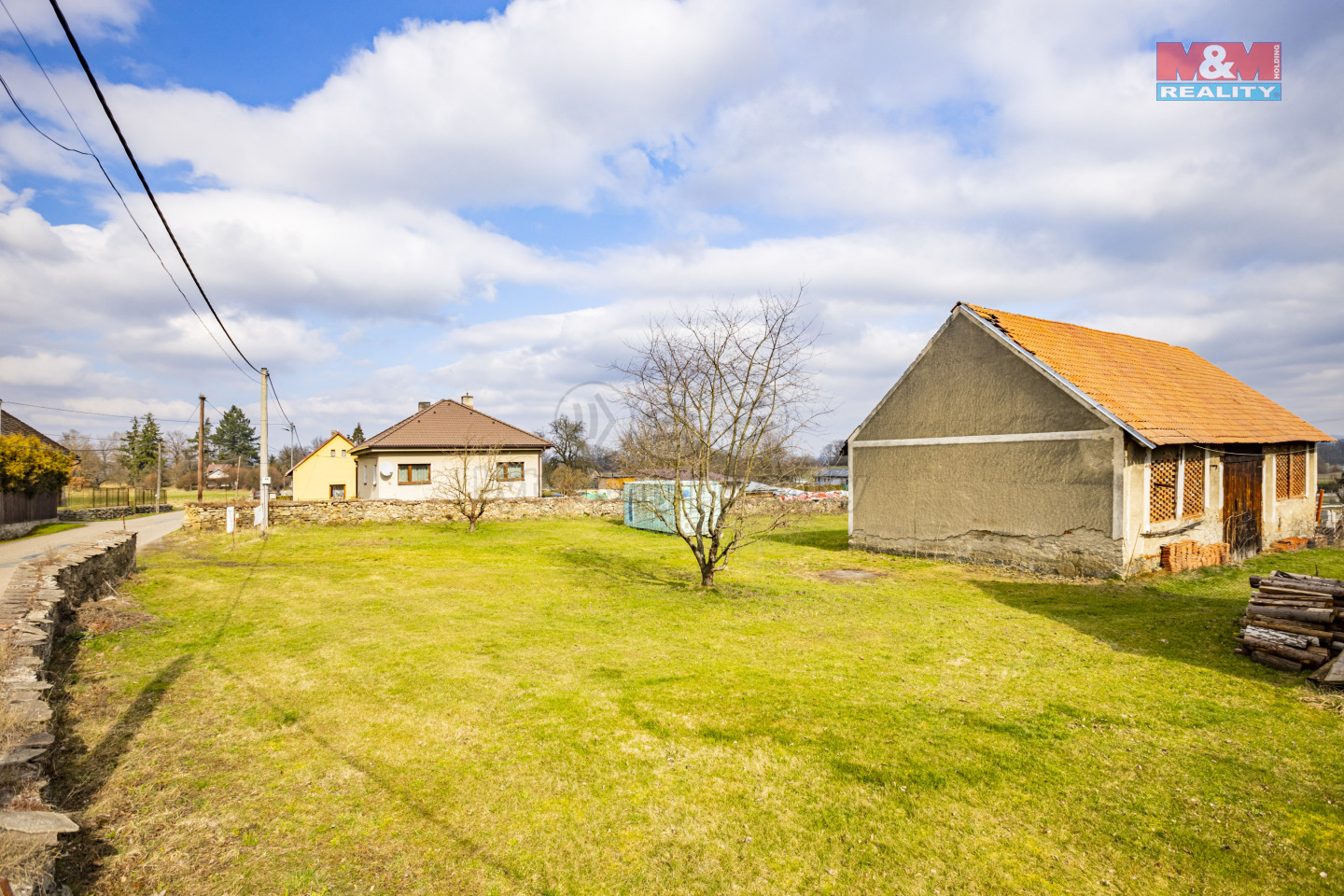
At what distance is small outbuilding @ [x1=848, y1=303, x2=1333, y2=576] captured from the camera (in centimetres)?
1234

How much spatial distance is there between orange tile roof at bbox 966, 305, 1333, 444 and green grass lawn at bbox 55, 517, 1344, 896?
4946 mm

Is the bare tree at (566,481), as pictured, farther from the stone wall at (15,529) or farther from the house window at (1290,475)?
the house window at (1290,475)

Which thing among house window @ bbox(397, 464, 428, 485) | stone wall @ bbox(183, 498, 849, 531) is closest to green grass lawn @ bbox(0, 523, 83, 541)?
stone wall @ bbox(183, 498, 849, 531)

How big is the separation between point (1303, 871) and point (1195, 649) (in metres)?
5.01

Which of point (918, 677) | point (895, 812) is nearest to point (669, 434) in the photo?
point (918, 677)

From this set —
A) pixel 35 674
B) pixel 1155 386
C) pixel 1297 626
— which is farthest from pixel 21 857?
pixel 1155 386

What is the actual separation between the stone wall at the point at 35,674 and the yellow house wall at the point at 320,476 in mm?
31492

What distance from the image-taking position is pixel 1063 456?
42.1ft

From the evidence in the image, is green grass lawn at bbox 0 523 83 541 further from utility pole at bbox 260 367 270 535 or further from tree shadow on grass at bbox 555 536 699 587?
tree shadow on grass at bbox 555 536 699 587

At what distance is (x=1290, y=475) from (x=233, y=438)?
98.9m

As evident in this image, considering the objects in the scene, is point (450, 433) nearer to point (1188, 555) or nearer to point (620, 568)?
point (620, 568)

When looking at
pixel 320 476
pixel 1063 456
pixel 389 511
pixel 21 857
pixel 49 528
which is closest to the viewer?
pixel 21 857

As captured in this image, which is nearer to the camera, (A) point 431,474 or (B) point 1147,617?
(B) point 1147,617

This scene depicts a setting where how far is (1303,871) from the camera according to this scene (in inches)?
141
